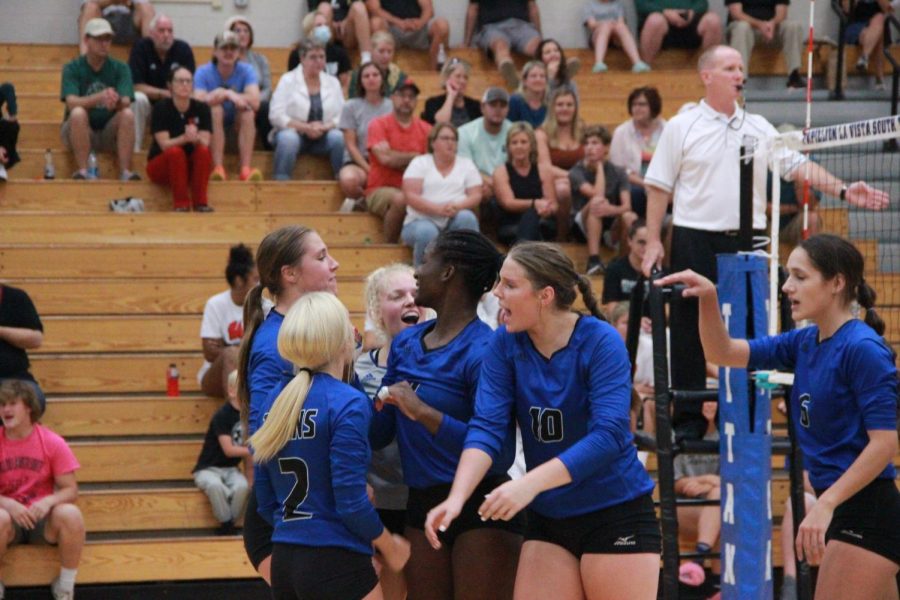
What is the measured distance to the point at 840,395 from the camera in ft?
15.5

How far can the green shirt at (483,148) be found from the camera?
1098 centimetres

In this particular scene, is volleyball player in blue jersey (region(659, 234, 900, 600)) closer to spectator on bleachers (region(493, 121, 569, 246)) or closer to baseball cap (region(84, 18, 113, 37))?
spectator on bleachers (region(493, 121, 569, 246))

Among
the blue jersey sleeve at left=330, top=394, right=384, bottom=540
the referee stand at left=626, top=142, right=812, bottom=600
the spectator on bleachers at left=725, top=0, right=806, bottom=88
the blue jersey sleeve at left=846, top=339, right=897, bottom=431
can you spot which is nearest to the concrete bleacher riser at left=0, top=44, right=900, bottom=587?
the spectator on bleachers at left=725, top=0, right=806, bottom=88

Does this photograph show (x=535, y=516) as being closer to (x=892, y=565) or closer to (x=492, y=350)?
(x=492, y=350)

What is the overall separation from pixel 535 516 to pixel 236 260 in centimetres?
519

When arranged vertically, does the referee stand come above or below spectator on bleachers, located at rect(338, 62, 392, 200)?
below

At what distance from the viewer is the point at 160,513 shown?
334 inches

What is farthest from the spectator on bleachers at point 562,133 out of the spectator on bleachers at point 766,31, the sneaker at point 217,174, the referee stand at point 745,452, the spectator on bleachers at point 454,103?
the referee stand at point 745,452

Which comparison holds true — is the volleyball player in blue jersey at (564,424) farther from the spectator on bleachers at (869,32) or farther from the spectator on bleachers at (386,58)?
the spectator on bleachers at (869,32)

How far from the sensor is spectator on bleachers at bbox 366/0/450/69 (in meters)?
13.3

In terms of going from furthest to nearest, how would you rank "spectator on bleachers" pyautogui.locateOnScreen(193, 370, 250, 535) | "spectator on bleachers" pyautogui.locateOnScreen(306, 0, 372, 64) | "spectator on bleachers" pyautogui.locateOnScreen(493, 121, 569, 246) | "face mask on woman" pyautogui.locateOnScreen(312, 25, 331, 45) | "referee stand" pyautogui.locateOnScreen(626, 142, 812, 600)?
"spectator on bleachers" pyautogui.locateOnScreen(306, 0, 372, 64) < "face mask on woman" pyautogui.locateOnScreen(312, 25, 331, 45) < "spectator on bleachers" pyautogui.locateOnScreen(493, 121, 569, 246) < "spectator on bleachers" pyautogui.locateOnScreen(193, 370, 250, 535) < "referee stand" pyautogui.locateOnScreen(626, 142, 812, 600)

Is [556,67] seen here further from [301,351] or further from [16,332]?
[301,351]

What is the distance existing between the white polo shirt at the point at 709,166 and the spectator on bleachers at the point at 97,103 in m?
5.57

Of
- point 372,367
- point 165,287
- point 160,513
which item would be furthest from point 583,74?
point 372,367
